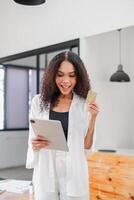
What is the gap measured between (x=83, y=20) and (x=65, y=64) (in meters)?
2.17

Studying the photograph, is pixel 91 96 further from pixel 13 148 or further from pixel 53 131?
pixel 13 148

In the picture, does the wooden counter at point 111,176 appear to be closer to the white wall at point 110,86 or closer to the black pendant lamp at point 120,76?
the white wall at point 110,86

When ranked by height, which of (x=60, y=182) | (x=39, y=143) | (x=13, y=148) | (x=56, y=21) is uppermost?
(x=56, y=21)

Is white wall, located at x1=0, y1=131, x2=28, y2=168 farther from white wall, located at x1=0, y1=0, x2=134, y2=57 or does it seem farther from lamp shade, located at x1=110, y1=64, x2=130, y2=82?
lamp shade, located at x1=110, y1=64, x2=130, y2=82

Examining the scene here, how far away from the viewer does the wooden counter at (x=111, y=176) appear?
278 centimetres

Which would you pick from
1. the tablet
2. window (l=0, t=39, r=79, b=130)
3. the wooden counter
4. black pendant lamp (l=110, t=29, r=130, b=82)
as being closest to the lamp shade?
black pendant lamp (l=110, t=29, r=130, b=82)

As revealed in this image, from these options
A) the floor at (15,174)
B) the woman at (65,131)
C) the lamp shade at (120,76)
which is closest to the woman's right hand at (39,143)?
the woman at (65,131)

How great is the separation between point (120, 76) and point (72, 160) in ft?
6.57

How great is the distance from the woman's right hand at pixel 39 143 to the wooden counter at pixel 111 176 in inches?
57.8

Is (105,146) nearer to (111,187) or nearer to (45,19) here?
(111,187)

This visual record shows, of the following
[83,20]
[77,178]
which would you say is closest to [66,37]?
[83,20]

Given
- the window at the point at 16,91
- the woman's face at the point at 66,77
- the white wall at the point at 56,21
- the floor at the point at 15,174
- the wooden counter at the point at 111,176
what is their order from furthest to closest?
the window at the point at 16,91, the floor at the point at 15,174, the white wall at the point at 56,21, the wooden counter at the point at 111,176, the woman's face at the point at 66,77

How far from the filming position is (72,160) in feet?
4.63

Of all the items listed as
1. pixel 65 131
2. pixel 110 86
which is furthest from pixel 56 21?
pixel 65 131
